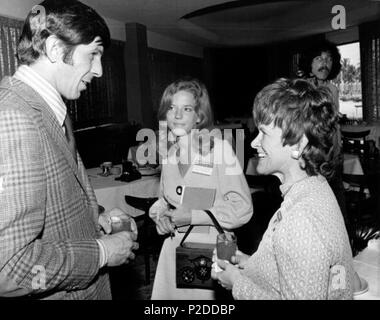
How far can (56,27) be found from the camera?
1.04 meters

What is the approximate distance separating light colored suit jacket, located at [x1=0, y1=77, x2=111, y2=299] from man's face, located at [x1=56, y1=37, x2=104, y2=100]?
0.12 m

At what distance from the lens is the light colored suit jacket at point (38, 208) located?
2.79 ft

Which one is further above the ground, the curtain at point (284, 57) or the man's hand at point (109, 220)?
the curtain at point (284, 57)

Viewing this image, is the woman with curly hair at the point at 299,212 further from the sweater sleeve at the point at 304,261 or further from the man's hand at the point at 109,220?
the man's hand at the point at 109,220

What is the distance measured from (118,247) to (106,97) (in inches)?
280

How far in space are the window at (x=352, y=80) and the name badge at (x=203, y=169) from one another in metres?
8.56

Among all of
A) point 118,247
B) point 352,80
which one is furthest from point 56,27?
point 352,80

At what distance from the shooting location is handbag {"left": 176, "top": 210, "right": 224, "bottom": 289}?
1.71 meters

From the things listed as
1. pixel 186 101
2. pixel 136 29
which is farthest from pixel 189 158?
pixel 136 29

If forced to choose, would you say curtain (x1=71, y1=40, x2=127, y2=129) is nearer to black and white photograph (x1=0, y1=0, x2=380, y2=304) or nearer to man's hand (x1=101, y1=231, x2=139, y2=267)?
black and white photograph (x1=0, y1=0, x2=380, y2=304)

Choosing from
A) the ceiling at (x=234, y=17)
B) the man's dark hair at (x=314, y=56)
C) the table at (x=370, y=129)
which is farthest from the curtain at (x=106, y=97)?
the man's dark hair at (x=314, y=56)

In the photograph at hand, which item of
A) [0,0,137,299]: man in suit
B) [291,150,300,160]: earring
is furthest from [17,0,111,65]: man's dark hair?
[291,150,300,160]: earring

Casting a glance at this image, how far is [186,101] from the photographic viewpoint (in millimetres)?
2039
